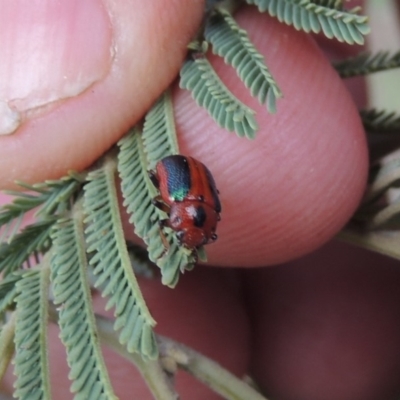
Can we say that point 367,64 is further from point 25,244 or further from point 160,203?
point 25,244

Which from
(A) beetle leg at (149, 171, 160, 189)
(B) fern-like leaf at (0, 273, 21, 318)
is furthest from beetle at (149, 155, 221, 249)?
(B) fern-like leaf at (0, 273, 21, 318)

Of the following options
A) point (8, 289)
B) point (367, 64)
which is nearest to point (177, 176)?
point (8, 289)

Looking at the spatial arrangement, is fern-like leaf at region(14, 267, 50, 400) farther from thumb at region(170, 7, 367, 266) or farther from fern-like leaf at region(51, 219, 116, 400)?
thumb at region(170, 7, 367, 266)

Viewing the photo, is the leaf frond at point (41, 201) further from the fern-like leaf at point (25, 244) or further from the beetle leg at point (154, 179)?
the beetle leg at point (154, 179)

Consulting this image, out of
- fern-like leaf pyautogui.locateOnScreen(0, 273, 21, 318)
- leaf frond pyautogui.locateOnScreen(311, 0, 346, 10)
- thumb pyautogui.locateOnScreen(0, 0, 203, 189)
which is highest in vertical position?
thumb pyautogui.locateOnScreen(0, 0, 203, 189)

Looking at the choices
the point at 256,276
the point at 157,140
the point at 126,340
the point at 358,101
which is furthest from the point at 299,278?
the point at 126,340

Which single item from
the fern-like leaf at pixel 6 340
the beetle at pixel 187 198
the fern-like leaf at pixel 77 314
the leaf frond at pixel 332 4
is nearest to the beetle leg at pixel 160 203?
the beetle at pixel 187 198
